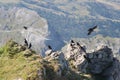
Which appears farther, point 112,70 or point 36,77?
point 112,70

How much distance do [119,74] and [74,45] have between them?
14493mm

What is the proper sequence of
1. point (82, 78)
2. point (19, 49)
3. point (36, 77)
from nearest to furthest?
point (36, 77), point (19, 49), point (82, 78)

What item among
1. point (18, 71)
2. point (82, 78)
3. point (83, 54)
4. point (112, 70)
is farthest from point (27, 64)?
point (112, 70)

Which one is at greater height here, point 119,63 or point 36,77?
point 36,77

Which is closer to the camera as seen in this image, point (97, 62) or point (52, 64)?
point (52, 64)

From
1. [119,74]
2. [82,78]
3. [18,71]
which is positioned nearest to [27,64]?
[18,71]

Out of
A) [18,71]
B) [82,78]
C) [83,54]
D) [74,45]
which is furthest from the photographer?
[74,45]

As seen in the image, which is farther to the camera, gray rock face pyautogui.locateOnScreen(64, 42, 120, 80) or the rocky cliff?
gray rock face pyautogui.locateOnScreen(64, 42, 120, 80)

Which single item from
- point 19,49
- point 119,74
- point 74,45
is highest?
point 19,49

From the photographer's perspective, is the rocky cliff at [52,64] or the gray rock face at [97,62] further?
the gray rock face at [97,62]

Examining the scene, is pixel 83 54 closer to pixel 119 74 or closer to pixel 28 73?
pixel 119 74

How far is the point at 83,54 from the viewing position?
83.8 meters

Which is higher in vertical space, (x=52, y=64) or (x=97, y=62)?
(x=52, y=64)

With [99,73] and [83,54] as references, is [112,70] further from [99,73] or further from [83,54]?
[83,54]
